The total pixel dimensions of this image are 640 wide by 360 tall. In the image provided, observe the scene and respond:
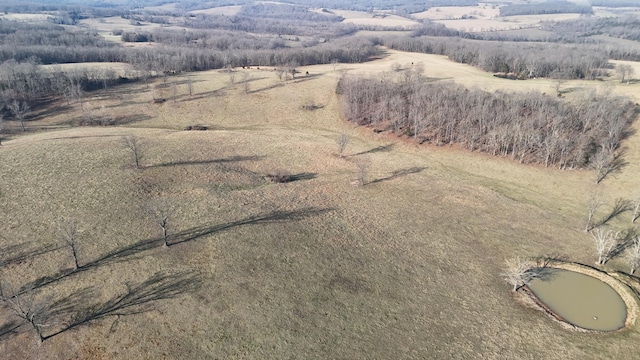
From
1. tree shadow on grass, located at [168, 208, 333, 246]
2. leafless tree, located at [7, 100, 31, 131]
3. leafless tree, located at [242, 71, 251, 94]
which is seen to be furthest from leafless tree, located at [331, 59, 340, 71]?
tree shadow on grass, located at [168, 208, 333, 246]

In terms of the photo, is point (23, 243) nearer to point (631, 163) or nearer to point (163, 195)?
point (163, 195)

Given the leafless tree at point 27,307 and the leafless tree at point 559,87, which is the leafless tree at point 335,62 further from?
the leafless tree at point 27,307

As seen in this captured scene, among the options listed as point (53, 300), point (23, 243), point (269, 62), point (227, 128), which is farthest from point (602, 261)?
point (269, 62)

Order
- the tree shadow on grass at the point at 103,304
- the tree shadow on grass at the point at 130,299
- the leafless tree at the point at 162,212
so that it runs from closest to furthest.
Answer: the tree shadow on grass at the point at 103,304 → the tree shadow on grass at the point at 130,299 → the leafless tree at the point at 162,212

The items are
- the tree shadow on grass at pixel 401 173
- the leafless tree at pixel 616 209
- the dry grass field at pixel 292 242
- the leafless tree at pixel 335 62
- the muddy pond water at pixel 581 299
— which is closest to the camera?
the dry grass field at pixel 292 242

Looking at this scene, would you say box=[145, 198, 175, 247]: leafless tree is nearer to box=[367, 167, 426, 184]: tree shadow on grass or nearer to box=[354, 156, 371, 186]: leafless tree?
box=[354, 156, 371, 186]: leafless tree

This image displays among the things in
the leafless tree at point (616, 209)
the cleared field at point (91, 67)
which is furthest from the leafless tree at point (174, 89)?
the leafless tree at point (616, 209)

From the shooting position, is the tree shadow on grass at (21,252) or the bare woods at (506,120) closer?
the tree shadow on grass at (21,252)
